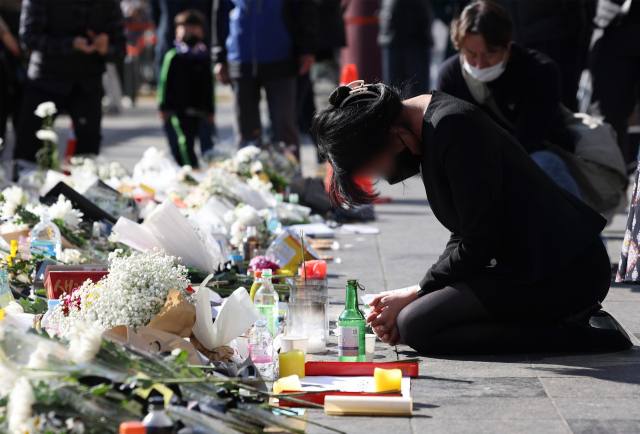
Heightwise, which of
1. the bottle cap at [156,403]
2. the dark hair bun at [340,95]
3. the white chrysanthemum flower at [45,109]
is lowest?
the white chrysanthemum flower at [45,109]

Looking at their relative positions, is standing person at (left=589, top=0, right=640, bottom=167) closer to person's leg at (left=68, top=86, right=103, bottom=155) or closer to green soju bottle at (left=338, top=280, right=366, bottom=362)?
green soju bottle at (left=338, top=280, right=366, bottom=362)

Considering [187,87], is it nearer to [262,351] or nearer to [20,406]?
[262,351]

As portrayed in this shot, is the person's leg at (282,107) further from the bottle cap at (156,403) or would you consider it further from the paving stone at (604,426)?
the bottle cap at (156,403)

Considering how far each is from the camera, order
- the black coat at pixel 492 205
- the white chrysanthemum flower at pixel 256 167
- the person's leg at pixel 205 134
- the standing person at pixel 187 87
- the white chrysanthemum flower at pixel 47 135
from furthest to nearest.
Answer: the person's leg at pixel 205 134, the standing person at pixel 187 87, the white chrysanthemum flower at pixel 256 167, the white chrysanthemum flower at pixel 47 135, the black coat at pixel 492 205

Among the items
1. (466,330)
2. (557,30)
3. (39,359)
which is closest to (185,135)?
(557,30)

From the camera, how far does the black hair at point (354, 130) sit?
313 centimetres

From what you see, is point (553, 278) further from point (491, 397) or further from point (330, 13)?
point (330, 13)

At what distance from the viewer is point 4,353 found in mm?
2266

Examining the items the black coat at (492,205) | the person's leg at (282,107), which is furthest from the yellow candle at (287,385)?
the person's leg at (282,107)

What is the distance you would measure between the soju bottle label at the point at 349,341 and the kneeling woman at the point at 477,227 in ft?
0.74

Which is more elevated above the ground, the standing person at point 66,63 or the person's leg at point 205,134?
the standing person at point 66,63

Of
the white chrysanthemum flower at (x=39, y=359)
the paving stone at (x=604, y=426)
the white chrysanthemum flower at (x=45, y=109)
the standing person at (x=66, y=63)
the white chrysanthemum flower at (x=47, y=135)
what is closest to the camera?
the white chrysanthemum flower at (x=39, y=359)

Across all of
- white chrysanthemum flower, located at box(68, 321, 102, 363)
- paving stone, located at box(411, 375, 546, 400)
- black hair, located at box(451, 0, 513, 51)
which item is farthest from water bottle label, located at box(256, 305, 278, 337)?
black hair, located at box(451, 0, 513, 51)

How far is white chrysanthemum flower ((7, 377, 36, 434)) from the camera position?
6.89 feet
